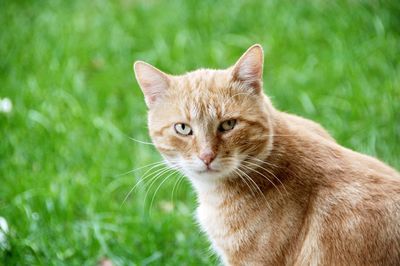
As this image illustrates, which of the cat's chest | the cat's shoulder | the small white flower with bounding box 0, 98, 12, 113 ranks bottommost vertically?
the cat's chest

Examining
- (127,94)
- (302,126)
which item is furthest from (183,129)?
(127,94)

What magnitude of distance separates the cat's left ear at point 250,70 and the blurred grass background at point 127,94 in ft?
4.14


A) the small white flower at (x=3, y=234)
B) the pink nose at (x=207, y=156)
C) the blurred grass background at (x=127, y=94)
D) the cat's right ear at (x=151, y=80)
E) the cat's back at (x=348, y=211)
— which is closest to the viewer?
the cat's back at (x=348, y=211)

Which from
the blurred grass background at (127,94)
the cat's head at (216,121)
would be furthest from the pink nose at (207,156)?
the blurred grass background at (127,94)

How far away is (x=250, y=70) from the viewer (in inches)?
134

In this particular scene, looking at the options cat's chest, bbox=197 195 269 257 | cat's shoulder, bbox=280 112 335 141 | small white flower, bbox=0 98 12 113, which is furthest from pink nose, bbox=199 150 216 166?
small white flower, bbox=0 98 12 113

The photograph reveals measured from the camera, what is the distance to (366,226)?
3148mm

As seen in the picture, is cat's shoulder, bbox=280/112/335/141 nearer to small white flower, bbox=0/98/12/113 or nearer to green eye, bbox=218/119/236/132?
green eye, bbox=218/119/236/132

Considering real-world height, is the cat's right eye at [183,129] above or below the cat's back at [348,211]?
above

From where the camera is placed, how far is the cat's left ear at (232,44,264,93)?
3.35m

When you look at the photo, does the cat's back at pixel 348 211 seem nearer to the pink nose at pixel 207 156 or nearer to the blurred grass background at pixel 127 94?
the pink nose at pixel 207 156

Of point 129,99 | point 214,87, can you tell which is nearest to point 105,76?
point 129,99

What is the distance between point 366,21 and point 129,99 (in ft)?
7.43

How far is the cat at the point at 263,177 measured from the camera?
3.19m
